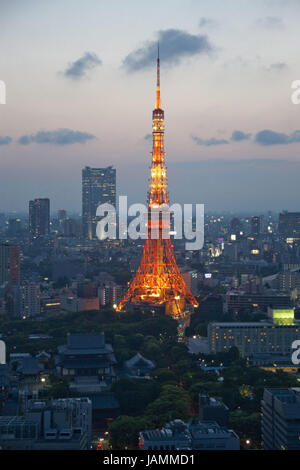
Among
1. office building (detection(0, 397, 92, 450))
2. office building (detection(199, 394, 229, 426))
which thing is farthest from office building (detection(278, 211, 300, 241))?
office building (detection(0, 397, 92, 450))

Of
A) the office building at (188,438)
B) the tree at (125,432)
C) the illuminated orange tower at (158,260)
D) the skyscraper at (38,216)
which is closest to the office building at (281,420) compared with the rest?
the office building at (188,438)

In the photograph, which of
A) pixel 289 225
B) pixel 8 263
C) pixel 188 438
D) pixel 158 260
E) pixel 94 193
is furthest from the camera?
pixel 289 225

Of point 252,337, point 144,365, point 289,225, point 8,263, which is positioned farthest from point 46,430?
point 289,225

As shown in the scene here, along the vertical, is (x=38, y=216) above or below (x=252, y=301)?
above

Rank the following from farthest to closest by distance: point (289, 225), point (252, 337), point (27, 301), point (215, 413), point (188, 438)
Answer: point (289, 225) < point (27, 301) < point (252, 337) < point (215, 413) < point (188, 438)

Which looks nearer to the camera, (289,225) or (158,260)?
(158,260)

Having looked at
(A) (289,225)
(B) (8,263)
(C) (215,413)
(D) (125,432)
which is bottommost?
(D) (125,432)

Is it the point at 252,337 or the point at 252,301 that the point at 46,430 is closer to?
the point at 252,337
